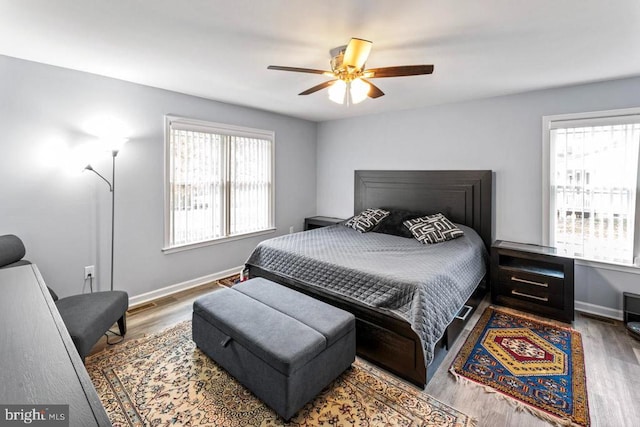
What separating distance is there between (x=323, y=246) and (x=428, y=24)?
214 centimetres

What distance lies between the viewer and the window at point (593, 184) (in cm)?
292

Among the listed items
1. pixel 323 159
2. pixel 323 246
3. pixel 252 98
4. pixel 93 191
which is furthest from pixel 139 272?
pixel 323 159

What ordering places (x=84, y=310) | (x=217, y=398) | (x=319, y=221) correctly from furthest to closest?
1. (x=319, y=221)
2. (x=84, y=310)
3. (x=217, y=398)

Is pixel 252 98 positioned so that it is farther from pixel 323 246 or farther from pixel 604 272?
pixel 604 272

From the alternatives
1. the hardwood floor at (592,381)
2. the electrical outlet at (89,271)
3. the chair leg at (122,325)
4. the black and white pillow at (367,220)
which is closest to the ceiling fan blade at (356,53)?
the hardwood floor at (592,381)

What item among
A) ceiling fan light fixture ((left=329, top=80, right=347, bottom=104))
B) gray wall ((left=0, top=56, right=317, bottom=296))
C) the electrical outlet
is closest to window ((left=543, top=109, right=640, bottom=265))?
ceiling fan light fixture ((left=329, top=80, right=347, bottom=104))

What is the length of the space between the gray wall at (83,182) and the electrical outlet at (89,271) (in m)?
0.04

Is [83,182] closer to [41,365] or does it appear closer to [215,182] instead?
[215,182]

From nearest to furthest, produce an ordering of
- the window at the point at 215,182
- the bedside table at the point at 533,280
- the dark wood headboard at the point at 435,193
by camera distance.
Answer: the bedside table at the point at 533,280
the window at the point at 215,182
the dark wood headboard at the point at 435,193

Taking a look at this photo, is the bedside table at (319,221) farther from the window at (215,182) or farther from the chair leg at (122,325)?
the chair leg at (122,325)

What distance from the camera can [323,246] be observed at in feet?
10.6

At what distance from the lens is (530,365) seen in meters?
2.25

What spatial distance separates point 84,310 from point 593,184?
473 cm

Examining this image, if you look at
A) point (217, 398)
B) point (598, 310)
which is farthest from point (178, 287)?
point (598, 310)
